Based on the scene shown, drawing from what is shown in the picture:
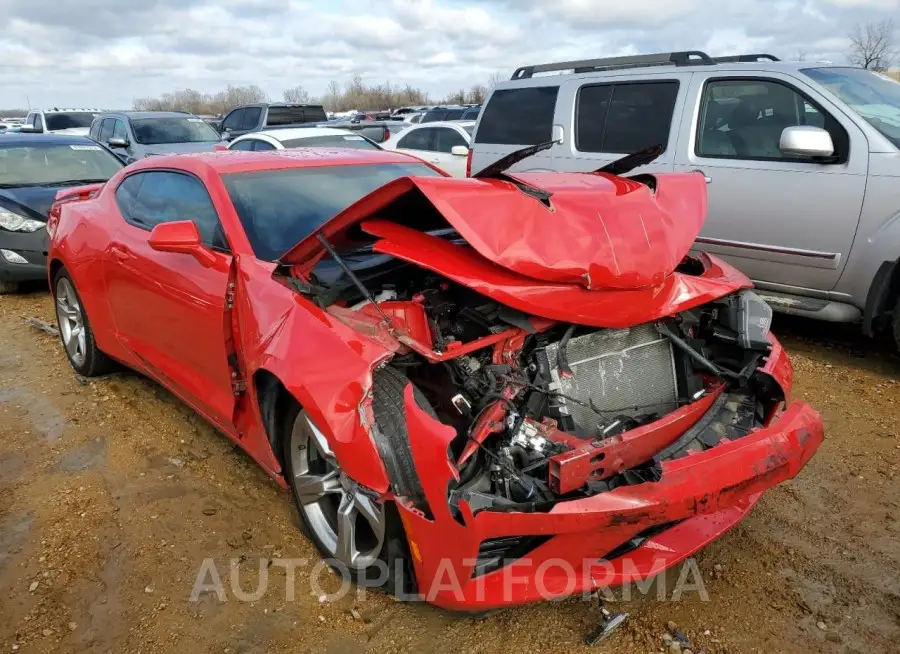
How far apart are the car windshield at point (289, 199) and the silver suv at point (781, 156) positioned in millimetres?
2252

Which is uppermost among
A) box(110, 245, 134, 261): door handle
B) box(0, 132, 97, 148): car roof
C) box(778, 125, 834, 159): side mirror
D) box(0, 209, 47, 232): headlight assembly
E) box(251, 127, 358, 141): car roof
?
box(778, 125, 834, 159): side mirror

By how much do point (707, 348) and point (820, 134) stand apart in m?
2.34

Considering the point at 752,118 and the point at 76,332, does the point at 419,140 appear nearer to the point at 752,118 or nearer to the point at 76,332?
the point at 752,118

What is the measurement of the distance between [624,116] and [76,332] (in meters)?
4.57

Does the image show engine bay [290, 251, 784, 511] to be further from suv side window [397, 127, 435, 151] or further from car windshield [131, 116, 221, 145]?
car windshield [131, 116, 221, 145]

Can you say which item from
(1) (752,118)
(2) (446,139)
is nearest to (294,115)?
(2) (446,139)

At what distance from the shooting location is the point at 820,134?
4406 mm

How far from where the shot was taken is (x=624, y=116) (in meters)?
5.77

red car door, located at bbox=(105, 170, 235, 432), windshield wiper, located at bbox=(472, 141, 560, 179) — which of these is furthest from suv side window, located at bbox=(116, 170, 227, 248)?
windshield wiper, located at bbox=(472, 141, 560, 179)

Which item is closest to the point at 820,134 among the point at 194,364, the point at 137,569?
the point at 194,364

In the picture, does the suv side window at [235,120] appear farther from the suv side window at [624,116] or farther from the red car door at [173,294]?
the red car door at [173,294]

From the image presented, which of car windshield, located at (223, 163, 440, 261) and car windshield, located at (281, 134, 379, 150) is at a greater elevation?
car windshield, located at (223, 163, 440, 261)

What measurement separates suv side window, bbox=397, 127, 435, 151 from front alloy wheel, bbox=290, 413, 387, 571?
860 cm

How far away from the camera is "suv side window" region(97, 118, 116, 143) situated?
43.1 ft
